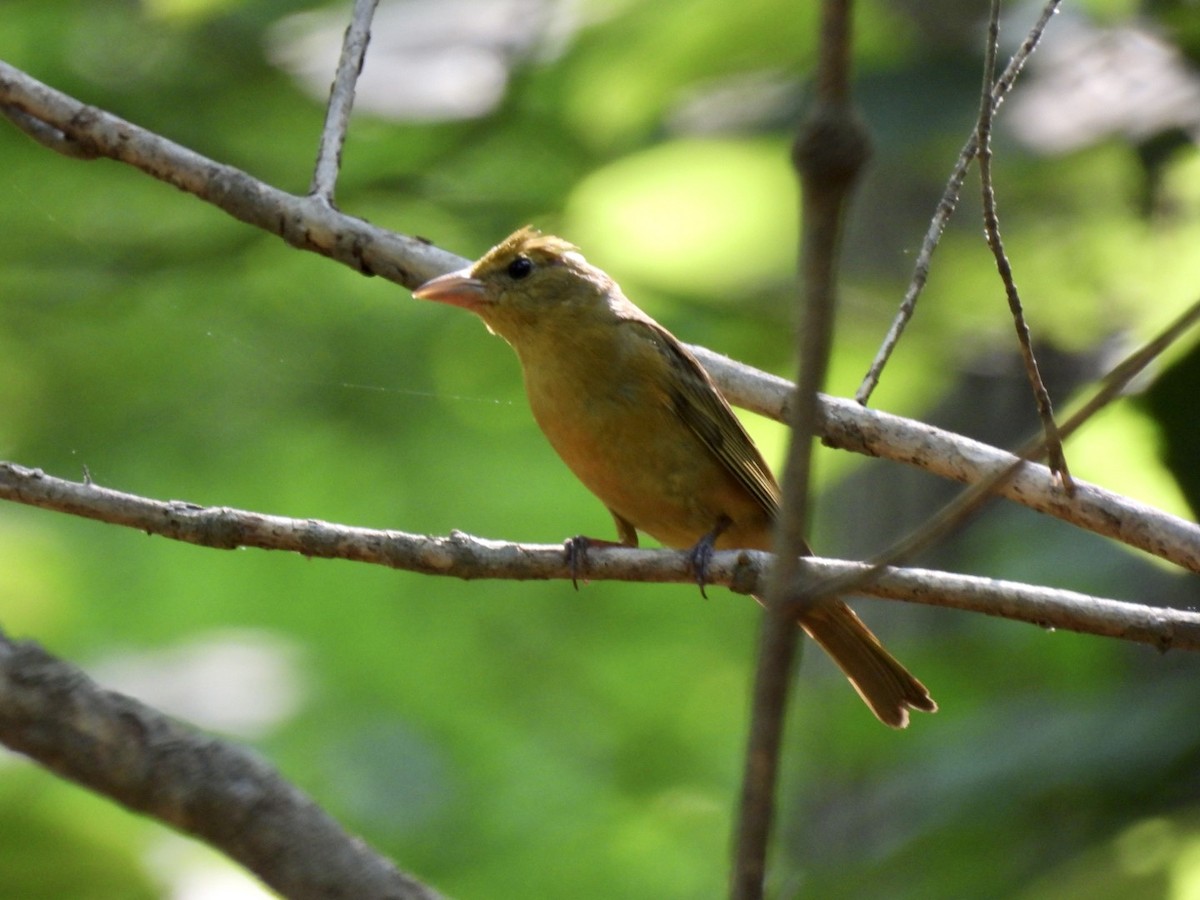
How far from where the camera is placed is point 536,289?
184 inches

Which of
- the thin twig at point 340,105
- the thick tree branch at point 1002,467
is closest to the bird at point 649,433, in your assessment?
the thin twig at point 340,105

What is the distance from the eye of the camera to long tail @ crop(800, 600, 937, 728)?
422 centimetres

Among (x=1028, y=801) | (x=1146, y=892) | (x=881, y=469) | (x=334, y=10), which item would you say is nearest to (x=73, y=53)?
(x=334, y=10)

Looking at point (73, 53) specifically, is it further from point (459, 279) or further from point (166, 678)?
point (166, 678)

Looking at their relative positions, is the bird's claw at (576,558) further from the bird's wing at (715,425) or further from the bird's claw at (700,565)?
the bird's wing at (715,425)

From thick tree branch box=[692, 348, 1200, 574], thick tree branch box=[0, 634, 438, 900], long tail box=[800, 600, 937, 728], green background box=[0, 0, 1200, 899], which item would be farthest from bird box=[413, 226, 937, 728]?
thick tree branch box=[0, 634, 438, 900]

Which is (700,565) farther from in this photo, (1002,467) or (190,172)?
(190,172)

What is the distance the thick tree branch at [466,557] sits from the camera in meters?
2.67

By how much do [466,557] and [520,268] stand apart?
80.5 inches

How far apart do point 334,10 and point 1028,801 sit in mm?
3435

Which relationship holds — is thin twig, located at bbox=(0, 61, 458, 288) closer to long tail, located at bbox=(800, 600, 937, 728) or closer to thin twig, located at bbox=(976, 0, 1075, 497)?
thin twig, located at bbox=(976, 0, 1075, 497)

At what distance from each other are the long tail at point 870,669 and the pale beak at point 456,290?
4.39 feet

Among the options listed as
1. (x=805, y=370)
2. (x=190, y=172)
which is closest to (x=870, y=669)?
(x=190, y=172)

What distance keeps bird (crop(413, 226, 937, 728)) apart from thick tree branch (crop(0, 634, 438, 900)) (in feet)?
7.18
